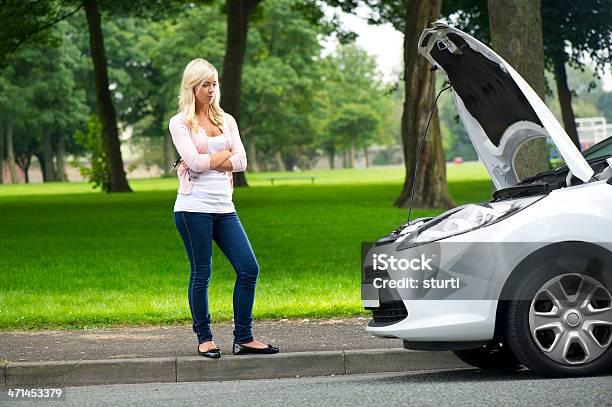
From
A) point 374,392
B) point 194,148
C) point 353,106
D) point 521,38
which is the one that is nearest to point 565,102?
point 521,38

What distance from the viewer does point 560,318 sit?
23.9 ft

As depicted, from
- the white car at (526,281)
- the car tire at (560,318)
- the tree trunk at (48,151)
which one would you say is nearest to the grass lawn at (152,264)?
the white car at (526,281)

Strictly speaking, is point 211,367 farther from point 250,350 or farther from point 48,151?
point 48,151

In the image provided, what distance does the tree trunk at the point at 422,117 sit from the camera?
27109 mm

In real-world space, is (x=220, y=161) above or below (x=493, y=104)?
below

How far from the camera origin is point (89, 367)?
A: 8.22 meters

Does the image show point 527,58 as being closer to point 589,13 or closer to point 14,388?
point 14,388

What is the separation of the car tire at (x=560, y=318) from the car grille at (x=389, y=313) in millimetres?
635

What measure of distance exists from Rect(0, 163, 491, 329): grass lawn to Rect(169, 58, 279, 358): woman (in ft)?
8.20

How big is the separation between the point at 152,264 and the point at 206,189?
9119 millimetres

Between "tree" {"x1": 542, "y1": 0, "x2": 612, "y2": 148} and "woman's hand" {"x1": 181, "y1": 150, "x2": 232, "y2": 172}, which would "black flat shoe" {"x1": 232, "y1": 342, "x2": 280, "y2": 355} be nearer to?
"woman's hand" {"x1": 181, "y1": 150, "x2": 232, "y2": 172}

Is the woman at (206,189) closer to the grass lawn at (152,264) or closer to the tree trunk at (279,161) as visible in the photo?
the grass lawn at (152,264)

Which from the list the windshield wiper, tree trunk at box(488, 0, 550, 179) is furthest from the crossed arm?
tree trunk at box(488, 0, 550, 179)

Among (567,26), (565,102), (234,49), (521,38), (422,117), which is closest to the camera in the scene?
(521,38)
